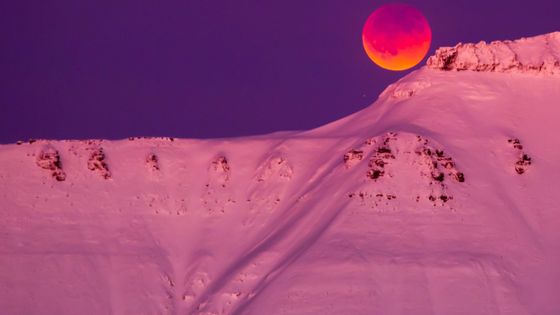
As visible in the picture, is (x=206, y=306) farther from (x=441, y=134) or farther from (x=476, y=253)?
(x=441, y=134)

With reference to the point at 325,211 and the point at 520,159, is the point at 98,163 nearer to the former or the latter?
the point at 325,211

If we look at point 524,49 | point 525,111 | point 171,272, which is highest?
point 524,49

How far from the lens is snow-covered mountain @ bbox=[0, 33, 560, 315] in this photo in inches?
3893

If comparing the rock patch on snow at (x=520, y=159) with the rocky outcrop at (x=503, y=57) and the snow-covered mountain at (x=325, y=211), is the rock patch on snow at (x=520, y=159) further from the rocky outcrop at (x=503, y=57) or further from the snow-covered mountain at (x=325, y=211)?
the rocky outcrop at (x=503, y=57)

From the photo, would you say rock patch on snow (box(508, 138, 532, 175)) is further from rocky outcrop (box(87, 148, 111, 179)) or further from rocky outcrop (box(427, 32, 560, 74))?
rocky outcrop (box(87, 148, 111, 179))

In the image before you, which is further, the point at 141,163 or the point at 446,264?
the point at 141,163

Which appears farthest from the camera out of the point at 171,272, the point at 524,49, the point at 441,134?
the point at 524,49

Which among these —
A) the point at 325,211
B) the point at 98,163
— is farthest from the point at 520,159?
the point at 98,163

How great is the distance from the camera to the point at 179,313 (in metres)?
105

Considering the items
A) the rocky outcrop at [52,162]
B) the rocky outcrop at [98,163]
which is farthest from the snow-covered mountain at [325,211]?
the rocky outcrop at [52,162]

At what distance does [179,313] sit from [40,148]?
30248 millimetres

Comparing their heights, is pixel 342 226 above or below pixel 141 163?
below

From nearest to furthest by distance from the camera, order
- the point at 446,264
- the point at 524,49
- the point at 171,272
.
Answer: the point at 446,264, the point at 171,272, the point at 524,49

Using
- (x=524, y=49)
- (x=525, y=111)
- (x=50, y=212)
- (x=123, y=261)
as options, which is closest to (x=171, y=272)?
(x=123, y=261)
